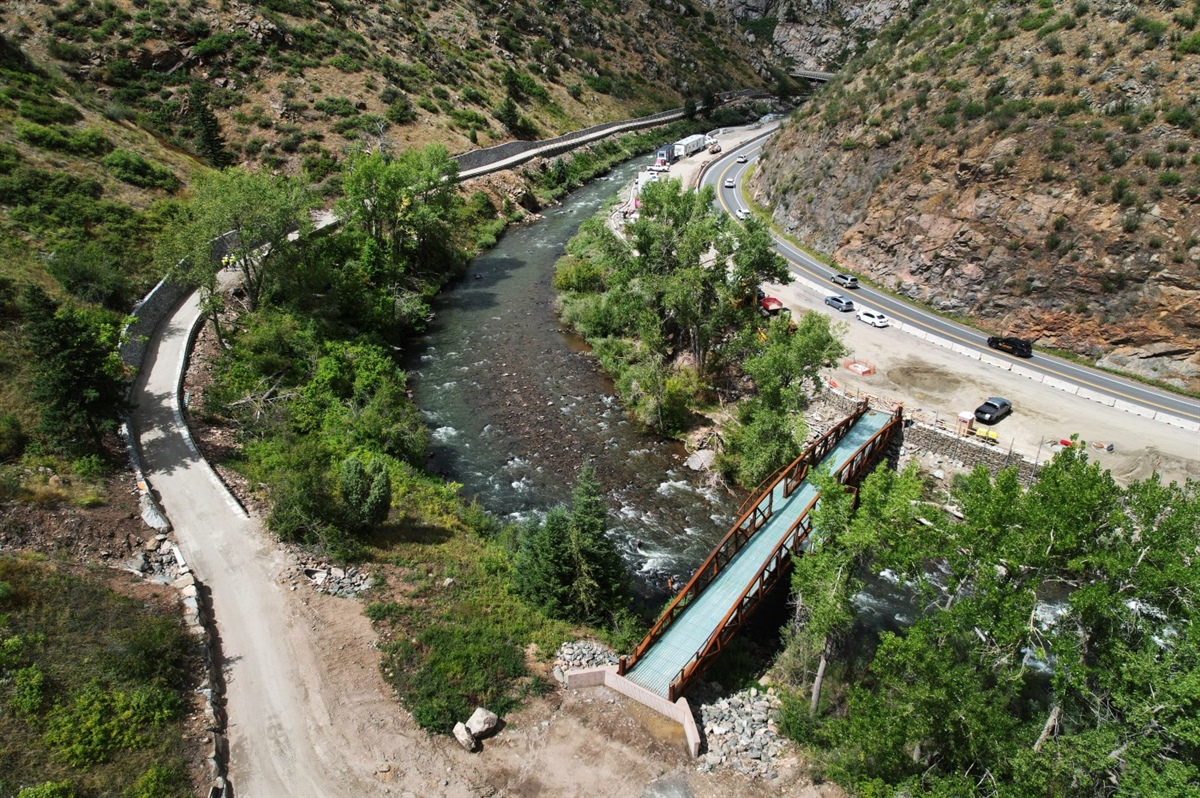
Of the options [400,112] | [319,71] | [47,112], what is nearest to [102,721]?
[47,112]

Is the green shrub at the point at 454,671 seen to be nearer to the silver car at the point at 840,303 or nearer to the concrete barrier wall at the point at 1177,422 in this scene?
the concrete barrier wall at the point at 1177,422

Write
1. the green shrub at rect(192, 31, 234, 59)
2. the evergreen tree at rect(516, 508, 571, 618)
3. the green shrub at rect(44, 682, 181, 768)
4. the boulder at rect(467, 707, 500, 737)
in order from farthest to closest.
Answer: the green shrub at rect(192, 31, 234, 59) → the evergreen tree at rect(516, 508, 571, 618) → the boulder at rect(467, 707, 500, 737) → the green shrub at rect(44, 682, 181, 768)

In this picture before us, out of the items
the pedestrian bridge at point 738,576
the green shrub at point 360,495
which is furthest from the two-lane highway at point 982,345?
the green shrub at point 360,495

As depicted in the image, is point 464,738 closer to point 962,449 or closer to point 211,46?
point 962,449

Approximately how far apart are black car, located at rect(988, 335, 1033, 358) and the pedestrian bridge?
14150 mm

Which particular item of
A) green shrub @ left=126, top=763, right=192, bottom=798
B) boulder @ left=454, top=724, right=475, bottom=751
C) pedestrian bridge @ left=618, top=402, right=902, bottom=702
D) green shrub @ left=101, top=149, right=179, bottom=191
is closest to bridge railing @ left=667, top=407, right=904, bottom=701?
pedestrian bridge @ left=618, top=402, right=902, bottom=702

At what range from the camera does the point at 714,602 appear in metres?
24.9

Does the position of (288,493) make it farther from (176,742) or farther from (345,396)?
(345,396)

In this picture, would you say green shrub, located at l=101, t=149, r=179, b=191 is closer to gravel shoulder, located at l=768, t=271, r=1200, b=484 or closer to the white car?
gravel shoulder, located at l=768, t=271, r=1200, b=484

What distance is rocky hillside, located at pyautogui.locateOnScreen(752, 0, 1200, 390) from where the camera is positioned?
3962cm

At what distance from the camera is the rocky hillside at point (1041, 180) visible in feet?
130

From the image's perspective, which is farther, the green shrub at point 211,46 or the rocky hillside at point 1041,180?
the green shrub at point 211,46

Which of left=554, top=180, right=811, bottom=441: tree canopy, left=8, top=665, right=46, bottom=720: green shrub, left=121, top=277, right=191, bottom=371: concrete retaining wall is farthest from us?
left=554, top=180, right=811, bottom=441: tree canopy

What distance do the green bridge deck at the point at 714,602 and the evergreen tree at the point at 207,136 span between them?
2421 inches
